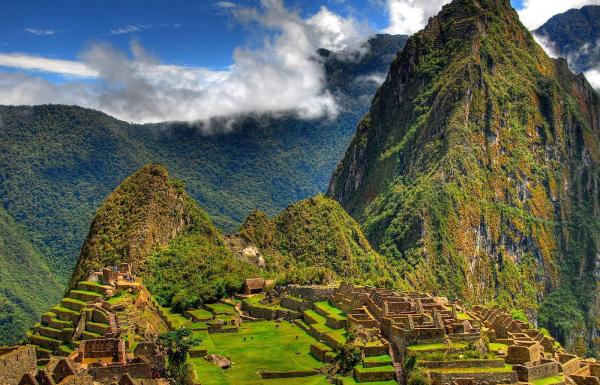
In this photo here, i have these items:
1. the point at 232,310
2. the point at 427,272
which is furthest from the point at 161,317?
the point at 427,272

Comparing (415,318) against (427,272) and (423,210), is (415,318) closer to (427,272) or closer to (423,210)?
(427,272)

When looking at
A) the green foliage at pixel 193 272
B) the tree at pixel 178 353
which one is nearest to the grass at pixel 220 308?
the green foliage at pixel 193 272

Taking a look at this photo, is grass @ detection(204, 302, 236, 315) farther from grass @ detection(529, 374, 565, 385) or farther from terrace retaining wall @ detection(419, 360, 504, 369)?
grass @ detection(529, 374, 565, 385)

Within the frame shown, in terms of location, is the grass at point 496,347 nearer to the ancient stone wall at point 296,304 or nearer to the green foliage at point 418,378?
the green foliage at point 418,378

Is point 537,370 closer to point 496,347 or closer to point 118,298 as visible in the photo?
point 496,347

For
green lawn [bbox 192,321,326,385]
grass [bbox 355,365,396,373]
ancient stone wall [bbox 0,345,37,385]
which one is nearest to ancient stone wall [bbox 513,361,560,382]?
grass [bbox 355,365,396,373]

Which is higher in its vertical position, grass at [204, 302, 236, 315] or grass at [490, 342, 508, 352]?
grass at [204, 302, 236, 315]
